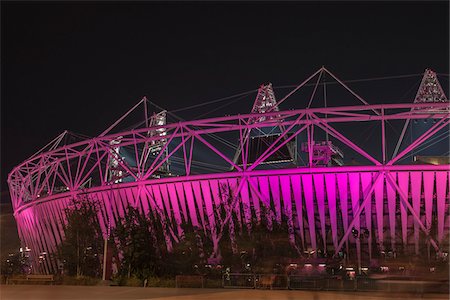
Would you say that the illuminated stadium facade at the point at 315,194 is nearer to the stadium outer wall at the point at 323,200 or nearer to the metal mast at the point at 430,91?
the stadium outer wall at the point at 323,200

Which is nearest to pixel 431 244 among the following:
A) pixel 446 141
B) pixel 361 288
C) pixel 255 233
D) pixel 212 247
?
pixel 255 233

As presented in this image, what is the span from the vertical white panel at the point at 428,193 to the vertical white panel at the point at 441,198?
0.45m

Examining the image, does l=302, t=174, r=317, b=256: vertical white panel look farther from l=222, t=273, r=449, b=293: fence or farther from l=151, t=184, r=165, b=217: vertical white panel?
l=222, t=273, r=449, b=293: fence

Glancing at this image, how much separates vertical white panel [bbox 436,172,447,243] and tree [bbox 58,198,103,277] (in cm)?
2426

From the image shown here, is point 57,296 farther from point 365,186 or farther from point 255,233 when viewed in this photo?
point 365,186

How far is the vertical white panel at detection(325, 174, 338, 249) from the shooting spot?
137ft

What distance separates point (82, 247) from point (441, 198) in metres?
26.2

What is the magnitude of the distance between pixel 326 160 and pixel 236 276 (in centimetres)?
3622

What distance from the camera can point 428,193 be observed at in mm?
41062

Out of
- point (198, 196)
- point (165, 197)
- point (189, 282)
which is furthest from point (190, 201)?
point (189, 282)

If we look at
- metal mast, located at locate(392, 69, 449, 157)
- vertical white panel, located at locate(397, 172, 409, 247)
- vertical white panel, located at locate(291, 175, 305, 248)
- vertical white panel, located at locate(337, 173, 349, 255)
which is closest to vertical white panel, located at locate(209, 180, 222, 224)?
vertical white panel, located at locate(291, 175, 305, 248)

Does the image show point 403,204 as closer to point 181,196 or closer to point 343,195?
point 343,195

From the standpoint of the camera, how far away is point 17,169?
191 ft

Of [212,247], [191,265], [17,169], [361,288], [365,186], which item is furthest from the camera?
[17,169]
